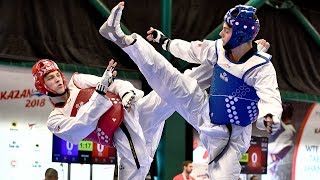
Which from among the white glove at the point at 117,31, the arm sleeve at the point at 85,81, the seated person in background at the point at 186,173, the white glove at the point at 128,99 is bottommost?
the seated person in background at the point at 186,173

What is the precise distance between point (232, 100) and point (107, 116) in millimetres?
934

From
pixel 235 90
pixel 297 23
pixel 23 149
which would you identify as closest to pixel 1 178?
pixel 23 149

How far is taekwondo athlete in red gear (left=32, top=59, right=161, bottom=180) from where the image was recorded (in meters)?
4.53

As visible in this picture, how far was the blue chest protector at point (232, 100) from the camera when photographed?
4.41m

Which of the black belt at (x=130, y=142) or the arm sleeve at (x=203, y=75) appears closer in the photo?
the black belt at (x=130, y=142)

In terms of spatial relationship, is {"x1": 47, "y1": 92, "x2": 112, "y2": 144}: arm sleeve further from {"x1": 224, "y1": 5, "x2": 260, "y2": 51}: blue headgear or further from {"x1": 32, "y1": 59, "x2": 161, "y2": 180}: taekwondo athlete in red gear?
{"x1": 224, "y1": 5, "x2": 260, "y2": 51}: blue headgear

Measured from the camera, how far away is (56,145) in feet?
26.5

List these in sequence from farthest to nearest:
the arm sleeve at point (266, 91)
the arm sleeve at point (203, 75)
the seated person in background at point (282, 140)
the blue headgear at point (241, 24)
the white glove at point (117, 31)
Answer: the seated person in background at point (282, 140), the arm sleeve at point (203, 75), the white glove at point (117, 31), the blue headgear at point (241, 24), the arm sleeve at point (266, 91)

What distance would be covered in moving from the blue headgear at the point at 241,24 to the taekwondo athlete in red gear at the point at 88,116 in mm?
848

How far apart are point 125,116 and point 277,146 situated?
311 inches

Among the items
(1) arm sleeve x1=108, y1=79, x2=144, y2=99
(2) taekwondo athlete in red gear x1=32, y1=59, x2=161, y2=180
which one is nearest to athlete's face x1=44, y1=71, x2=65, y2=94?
(2) taekwondo athlete in red gear x1=32, y1=59, x2=161, y2=180

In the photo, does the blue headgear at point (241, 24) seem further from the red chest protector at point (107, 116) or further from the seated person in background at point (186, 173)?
the seated person in background at point (186, 173)

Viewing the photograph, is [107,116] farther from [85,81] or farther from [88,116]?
[85,81]

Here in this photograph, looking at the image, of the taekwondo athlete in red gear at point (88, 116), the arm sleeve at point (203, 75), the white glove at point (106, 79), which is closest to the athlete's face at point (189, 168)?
the taekwondo athlete in red gear at point (88, 116)
